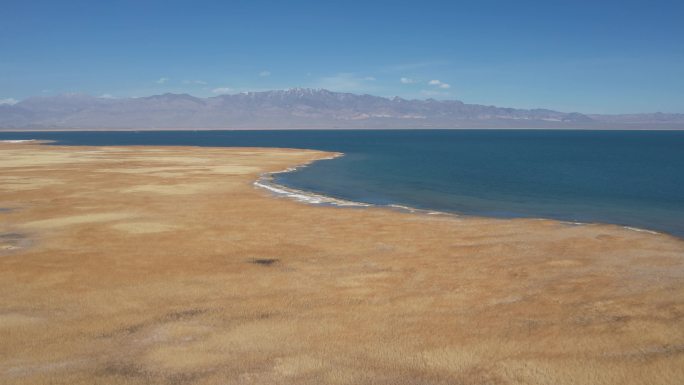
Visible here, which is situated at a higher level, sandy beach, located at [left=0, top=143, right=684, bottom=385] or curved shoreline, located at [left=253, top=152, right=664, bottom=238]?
curved shoreline, located at [left=253, top=152, right=664, bottom=238]

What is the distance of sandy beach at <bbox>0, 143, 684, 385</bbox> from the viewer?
38.0 ft

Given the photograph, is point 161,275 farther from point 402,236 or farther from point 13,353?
point 402,236

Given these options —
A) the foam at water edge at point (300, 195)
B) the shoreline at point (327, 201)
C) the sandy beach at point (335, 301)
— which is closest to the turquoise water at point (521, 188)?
the shoreline at point (327, 201)

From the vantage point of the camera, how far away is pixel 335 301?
612 inches

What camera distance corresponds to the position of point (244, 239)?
23469 mm

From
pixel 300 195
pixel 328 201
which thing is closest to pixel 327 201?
pixel 328 201

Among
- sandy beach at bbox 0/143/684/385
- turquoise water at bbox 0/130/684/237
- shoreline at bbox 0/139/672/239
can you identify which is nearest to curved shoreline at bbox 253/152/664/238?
shoreline at bbox 0/139/672/239

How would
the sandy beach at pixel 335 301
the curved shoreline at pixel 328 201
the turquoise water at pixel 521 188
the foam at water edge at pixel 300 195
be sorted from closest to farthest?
the sandy beach at pixel 335 301 < the curved shoreline at pixel 328 201 < the turquoise water at pixel 521 188 < the foam at water edge at pixel 300 195

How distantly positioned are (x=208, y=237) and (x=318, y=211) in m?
8.41

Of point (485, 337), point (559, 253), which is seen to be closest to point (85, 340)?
point (485, 337)

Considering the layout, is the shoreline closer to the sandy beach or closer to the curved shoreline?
the curved shoreline

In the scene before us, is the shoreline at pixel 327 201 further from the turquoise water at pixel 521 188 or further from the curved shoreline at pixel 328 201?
Result: the turquoise water at pixel 521 188

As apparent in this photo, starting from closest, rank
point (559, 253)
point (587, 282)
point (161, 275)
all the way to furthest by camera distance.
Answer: point (587, 282) → point (161, 275) → point (559, 253)

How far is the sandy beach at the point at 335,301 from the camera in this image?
1159cm
